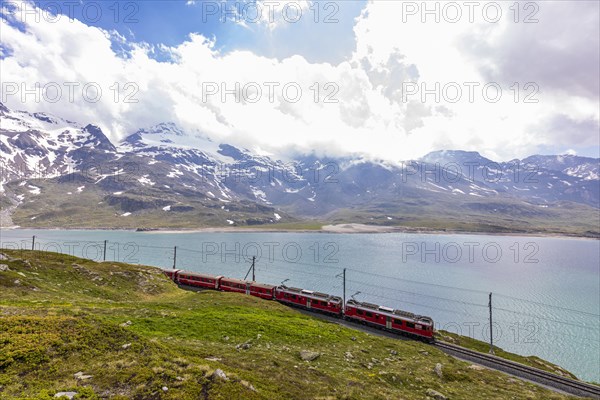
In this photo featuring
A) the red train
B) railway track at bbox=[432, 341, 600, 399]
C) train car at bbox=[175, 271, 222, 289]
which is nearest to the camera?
railway track at bbox=[432, 341, 600, 399]

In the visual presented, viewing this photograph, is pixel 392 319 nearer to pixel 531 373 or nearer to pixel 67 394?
pixel 531 373

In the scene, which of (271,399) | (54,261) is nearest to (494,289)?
(271,399)

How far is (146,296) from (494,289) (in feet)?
355

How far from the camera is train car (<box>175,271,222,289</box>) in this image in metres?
67.8

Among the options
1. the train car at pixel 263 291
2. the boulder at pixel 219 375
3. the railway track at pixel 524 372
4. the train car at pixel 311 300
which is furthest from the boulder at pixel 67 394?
the train car at pixel 263 291

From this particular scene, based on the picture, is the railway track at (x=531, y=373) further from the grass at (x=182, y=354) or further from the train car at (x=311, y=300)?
the train car at (x=311, y=300)

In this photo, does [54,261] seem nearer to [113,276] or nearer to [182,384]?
[113,276]

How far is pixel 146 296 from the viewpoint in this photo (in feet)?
165

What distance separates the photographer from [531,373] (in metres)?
38.4

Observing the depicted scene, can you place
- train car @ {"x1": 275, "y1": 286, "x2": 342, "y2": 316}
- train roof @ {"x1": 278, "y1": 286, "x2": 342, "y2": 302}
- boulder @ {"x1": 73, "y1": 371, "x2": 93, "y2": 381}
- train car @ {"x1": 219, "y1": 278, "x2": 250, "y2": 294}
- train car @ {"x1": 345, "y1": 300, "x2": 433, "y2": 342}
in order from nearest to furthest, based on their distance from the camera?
boulder @ {"x1": 73, "y1": 371, "x2": 93, "y2": 381}, train car @ {"x1": 345, "y1": 300, "x2": 433, "y2": 342}, train car @ {"x1": 275, "y1": 286, "x2": 342, "y2": 316}, train roof @ {"x1": 278, "y1": 286, "x2": 342, "y2": 302}, train car @ {"x1": 219, "y1": 278, "x2": 250, "y2": 294}

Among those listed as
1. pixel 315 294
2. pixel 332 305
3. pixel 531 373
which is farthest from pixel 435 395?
pixel 315 294

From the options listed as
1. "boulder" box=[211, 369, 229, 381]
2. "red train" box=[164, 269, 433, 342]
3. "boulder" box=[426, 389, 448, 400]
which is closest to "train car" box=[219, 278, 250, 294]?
"red train" box=[164, 269, 433, 342]

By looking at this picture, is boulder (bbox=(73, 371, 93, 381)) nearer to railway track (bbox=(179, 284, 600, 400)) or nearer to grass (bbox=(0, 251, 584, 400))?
grass (bbox=(0, 251, 584, 400))

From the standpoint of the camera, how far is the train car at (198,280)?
222 ft
